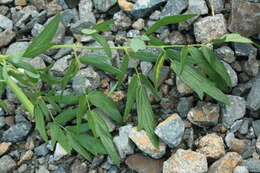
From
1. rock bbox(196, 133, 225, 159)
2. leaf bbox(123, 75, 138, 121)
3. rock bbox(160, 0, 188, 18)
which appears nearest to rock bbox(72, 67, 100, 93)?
leaf bbox(123, 75, 138, 121)

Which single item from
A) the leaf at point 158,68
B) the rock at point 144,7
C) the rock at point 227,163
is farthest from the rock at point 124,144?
the rock at point 144,7

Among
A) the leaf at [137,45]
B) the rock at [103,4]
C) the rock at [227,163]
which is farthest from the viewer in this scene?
the rock at [103,4]

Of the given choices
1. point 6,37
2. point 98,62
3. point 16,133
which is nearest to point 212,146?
point 98,62

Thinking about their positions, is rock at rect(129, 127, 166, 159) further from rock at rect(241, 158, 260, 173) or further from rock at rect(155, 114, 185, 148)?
rock at rect(241, 158, 260, 173)

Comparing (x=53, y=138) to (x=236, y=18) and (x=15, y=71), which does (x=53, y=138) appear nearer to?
(x=15, y=71)

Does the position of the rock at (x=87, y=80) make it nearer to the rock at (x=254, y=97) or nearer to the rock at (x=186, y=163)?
the rock at (x=186, y=163)

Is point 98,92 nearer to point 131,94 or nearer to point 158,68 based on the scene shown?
point 131,94
